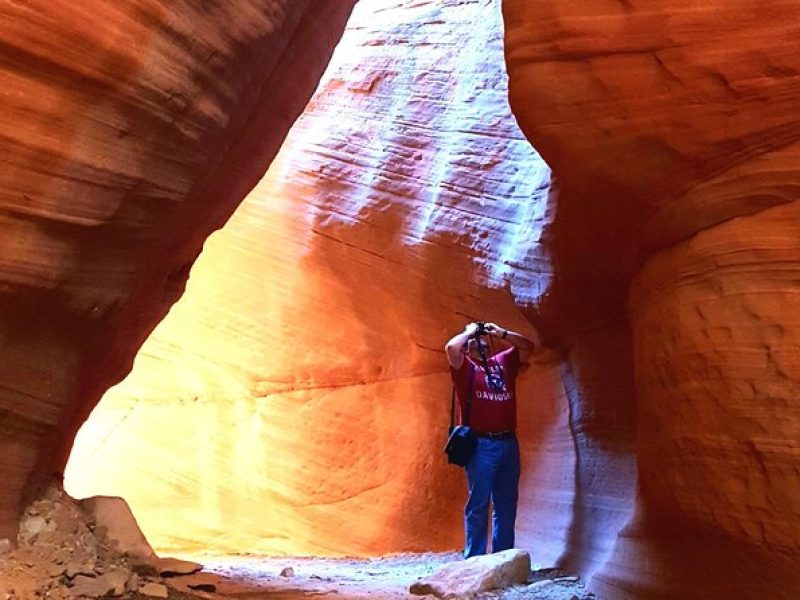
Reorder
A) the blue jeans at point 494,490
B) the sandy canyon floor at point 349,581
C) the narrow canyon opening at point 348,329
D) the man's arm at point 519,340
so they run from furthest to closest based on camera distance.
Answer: the narrow canyon opening at point 348,329, the man's arm at point 519,340, the blue jeans at point 494,490, the sandy canyon floor at point 349,581

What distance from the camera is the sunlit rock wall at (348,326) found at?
640cm

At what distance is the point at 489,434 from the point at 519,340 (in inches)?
28.1

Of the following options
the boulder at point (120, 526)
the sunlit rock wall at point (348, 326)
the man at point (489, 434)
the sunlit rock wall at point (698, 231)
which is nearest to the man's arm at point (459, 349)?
the man at point (489, 434)

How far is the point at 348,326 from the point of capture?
7.26m

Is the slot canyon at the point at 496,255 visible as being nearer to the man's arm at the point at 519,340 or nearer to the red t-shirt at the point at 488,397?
the man's arm at the point at 519,340

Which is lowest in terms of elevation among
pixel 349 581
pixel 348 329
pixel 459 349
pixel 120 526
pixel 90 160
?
pixel 349 581

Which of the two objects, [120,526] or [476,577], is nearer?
[120,526]

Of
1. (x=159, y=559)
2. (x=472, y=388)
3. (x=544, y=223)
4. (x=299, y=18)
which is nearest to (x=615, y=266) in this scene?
(x=544, y=223)

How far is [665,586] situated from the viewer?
10.5 ft

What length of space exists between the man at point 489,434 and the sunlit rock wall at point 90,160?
1.94 meters

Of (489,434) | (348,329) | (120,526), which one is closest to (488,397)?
(489,434)

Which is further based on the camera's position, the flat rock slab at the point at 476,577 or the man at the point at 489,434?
the man at the point at 489,434

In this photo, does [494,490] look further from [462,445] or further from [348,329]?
[348,329]

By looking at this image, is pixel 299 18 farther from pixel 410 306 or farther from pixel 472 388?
pixel 410 306
